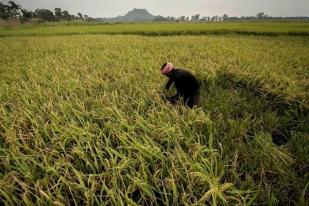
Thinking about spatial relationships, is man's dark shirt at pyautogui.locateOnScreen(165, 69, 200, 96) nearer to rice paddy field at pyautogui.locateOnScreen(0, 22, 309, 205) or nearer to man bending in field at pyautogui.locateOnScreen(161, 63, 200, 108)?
man bending in field at pyautogui.locateOnScreen(161, 63, 200, 108)

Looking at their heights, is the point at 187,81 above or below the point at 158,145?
above

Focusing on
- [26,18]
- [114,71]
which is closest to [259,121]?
[114,71]

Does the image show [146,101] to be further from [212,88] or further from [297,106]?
[297,106]

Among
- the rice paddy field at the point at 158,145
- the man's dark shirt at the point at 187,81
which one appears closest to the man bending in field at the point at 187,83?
the man's dark shirt at the point at 187,81

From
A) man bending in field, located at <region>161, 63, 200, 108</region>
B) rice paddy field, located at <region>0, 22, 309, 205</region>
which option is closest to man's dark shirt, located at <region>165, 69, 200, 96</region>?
man bending in field, located at <region>161, 63, 200, 108</region>

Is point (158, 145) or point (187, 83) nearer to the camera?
point (158, 145)

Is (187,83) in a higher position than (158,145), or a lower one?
higher

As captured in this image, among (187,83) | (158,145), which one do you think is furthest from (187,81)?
(158,145)

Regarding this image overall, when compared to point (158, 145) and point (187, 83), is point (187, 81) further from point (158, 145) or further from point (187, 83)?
point (158, 145)

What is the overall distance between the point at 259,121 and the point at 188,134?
4.15 feet

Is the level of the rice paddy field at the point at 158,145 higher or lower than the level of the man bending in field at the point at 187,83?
lower

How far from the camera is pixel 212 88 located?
5258 millimetres

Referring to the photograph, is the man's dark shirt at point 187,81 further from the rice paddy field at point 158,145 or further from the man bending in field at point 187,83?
the rice paddy field at point 158,145

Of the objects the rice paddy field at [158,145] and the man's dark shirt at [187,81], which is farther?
the man's dark shirt at [187,81]
